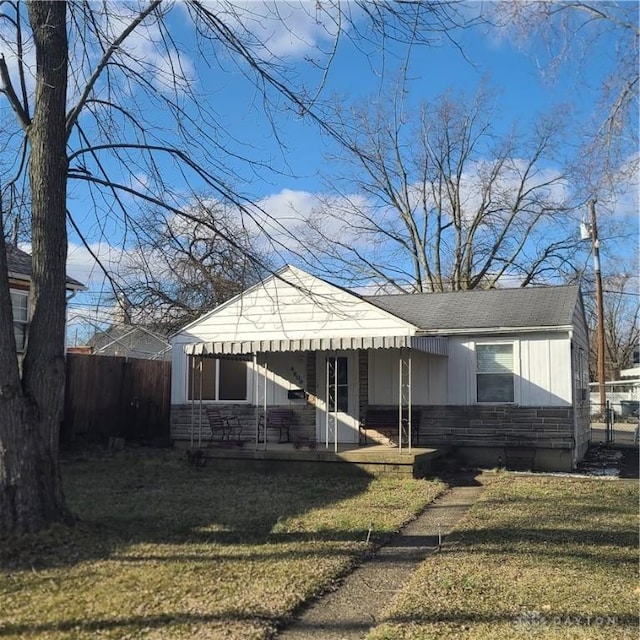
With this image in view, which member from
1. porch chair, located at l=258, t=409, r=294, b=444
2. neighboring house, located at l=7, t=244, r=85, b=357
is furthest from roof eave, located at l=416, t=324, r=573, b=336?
neighboring house, located at l=7, t=244, r=85, b=357

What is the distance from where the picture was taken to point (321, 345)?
12.4 m

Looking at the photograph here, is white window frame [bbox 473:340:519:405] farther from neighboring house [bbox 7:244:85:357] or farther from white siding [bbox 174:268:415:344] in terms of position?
neighboring house [bbox 7:244:85:357]

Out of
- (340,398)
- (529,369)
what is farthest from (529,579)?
(340,398)

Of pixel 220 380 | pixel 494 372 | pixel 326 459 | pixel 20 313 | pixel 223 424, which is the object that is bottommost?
pixel 326 459

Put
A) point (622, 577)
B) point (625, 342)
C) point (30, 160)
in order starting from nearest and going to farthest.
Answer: point (622, 577) < point (30, 160) < point (625, 342)

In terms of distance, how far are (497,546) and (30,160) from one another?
602 centimetres

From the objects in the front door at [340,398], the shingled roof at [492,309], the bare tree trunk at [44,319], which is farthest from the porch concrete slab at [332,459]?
the bare tree trunk at [44,319]

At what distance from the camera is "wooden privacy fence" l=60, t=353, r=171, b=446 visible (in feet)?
48.5

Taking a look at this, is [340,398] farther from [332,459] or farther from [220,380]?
[220,380]

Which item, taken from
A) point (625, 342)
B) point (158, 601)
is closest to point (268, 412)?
point (158, 601)

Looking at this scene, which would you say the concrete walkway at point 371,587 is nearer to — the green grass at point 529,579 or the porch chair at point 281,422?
the green grass at point 529,579

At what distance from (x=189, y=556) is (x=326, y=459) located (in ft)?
19.0

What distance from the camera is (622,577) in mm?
5578

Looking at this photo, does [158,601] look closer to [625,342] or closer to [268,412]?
[268,412]
